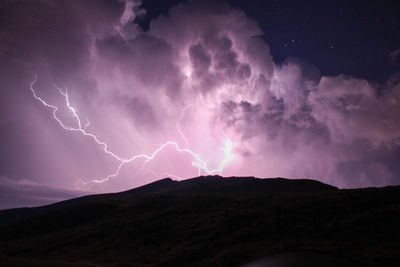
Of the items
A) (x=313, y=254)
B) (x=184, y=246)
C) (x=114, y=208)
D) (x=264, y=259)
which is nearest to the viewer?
(x=313, y=254)

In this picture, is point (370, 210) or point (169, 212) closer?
point (370, 210)

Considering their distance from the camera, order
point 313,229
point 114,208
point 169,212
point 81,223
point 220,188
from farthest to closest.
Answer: point 220,188
point 114,208
point 81,223
point 169,212
point 313,229

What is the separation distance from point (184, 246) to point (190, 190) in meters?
64.0

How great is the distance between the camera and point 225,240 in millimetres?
20094

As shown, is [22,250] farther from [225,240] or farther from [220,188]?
[220,188]

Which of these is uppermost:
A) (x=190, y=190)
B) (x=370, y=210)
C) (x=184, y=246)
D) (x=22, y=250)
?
(x=190, y=190)

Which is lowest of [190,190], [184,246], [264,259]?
[184,246]

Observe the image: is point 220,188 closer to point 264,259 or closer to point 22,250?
point 22,250

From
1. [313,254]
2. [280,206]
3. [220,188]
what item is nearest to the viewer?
[313,254]

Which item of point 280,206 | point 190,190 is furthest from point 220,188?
point 280,206

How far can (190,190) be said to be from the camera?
8369 centimetres

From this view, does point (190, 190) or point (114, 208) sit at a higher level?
point (190, 190)

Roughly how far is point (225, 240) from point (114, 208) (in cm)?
3769

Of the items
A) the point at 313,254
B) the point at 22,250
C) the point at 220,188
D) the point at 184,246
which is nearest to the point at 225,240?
the point at 184,246
